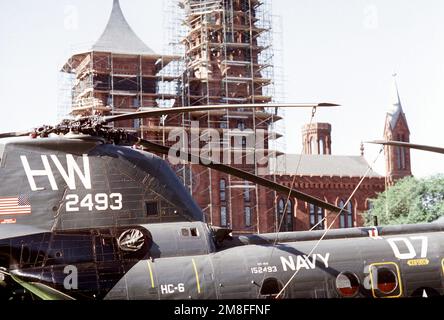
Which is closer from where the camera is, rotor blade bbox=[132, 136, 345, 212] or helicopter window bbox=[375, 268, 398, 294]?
helicopter window bbox=[375, 268, 398, 294]

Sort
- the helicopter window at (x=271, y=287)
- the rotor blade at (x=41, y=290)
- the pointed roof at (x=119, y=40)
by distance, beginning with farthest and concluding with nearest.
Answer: the pointed roof at (x=119, y=40), the helicopter window at (x=271, y=287), the rotor blade at (x=41, y=290)

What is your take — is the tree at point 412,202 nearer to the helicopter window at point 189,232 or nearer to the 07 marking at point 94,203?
the helicopter window at point 189,232

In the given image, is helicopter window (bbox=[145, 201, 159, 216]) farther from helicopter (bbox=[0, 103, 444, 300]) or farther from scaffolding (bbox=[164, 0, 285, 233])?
scaffolding (bbox=[164, 0, 285, 233])

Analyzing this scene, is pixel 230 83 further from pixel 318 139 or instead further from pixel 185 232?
pixel 185 232

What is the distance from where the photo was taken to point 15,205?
10.6 meters

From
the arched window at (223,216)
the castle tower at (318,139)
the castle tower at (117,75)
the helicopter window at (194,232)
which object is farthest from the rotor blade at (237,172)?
the castle tower at (318,139)

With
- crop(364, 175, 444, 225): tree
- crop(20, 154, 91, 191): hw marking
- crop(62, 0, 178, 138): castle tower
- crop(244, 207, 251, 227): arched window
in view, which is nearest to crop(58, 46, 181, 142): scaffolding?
crop(62, 0, 178, 138): castle tower

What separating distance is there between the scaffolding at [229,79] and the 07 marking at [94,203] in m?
36.9

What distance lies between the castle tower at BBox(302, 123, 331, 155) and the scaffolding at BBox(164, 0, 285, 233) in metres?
16.6

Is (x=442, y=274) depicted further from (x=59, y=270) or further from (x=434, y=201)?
(x=434, y=201)

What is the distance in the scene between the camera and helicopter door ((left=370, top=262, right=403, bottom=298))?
10766mm

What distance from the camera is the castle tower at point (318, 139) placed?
6769cm

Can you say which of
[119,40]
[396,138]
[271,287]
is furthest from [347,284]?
[396,138]
